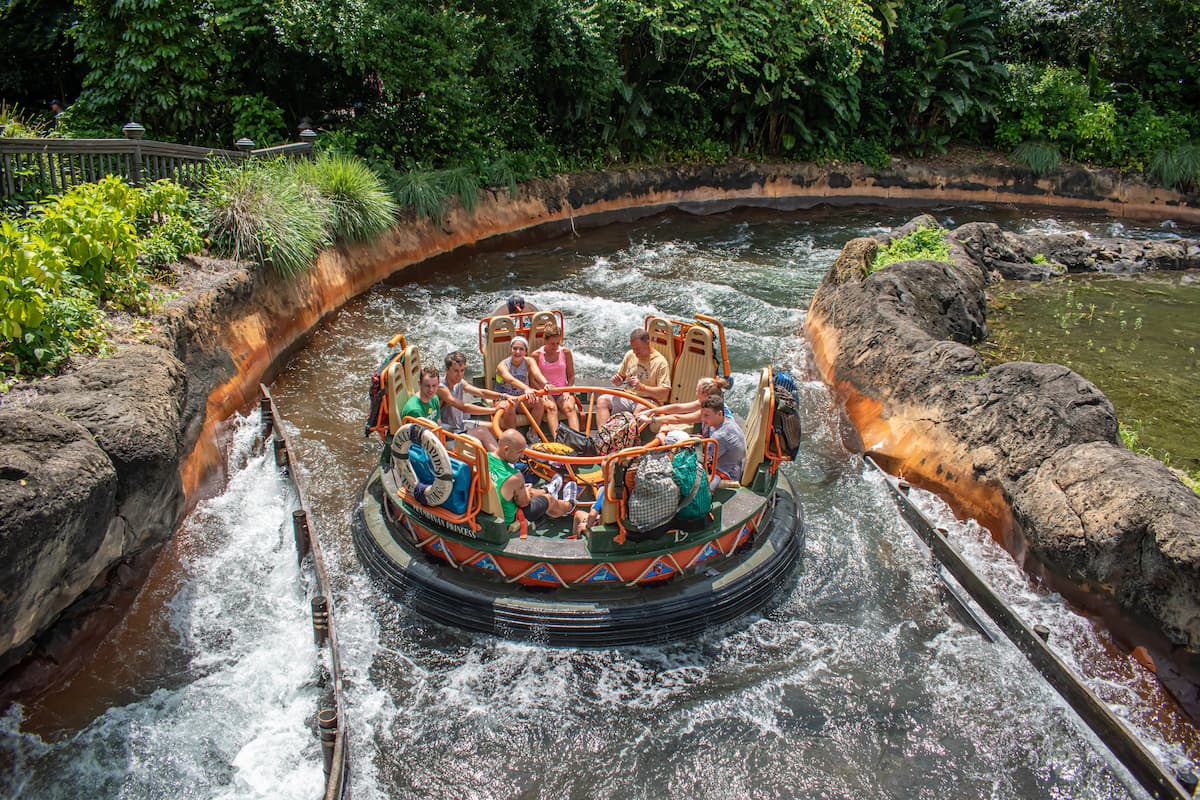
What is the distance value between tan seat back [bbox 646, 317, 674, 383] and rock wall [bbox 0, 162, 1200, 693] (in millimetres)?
2554

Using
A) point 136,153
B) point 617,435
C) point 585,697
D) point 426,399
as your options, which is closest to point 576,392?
point 617,435

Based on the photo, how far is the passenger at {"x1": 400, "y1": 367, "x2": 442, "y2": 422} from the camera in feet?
A: 23.3

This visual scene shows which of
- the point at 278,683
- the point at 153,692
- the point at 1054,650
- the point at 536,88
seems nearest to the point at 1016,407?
the point at 1054,650

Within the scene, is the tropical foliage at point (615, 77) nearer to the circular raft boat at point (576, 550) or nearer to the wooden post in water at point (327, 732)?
the circular raft boat at point (576, 550)

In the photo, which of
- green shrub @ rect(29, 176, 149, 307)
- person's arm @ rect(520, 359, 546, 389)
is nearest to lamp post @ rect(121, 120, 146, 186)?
green shrub @ rect(29, 176, 149, 307)

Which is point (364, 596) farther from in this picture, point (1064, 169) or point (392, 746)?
point (1064, 169)

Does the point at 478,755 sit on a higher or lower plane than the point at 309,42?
lower

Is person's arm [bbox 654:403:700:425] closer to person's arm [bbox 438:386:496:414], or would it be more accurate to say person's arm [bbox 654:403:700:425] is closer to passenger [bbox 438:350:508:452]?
passenger [bbox 438:350:508:452]

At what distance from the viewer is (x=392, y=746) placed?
5492 mm

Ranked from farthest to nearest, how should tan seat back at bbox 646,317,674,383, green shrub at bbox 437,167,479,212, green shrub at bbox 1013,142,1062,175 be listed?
1. green shrub at bbox 1013,142,1062,175
2. green shrub at bbox 437,167,479,212
3. tan seat back at bbox 646,317,674,383

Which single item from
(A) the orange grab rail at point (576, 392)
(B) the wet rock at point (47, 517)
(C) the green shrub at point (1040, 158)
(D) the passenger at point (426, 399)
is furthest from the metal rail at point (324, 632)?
(C) the green shrub at point (1040, 158)

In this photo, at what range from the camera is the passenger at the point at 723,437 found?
6.75 m

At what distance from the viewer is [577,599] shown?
6.17 metres

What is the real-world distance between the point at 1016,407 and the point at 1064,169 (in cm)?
1721
